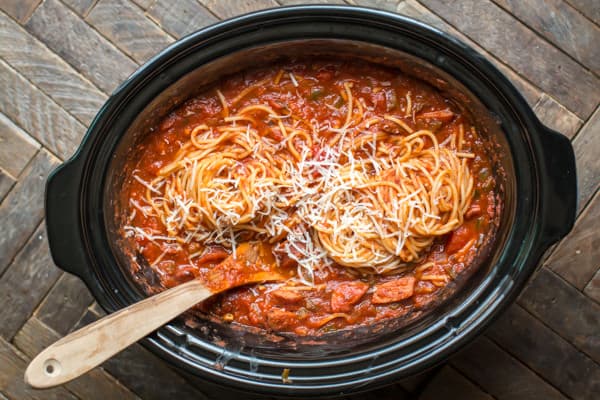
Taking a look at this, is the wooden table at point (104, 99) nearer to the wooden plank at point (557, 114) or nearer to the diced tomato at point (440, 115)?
the wooden plank at point (557, 114)

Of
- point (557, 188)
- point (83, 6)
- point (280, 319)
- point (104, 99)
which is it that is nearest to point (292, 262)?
point (280, 319)

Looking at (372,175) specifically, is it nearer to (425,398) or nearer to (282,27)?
(282,27)

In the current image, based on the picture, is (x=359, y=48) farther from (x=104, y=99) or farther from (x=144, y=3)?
(x=104, y=99)

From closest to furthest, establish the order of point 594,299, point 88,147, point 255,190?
1. point 88,147
2. point 255,190
3. point 594,299

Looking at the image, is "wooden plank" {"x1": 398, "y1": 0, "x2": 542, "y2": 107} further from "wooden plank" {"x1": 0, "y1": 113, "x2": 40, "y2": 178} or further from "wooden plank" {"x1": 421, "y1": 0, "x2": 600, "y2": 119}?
"wooden plank" {"x1": 0, "y1": 113, "x2": 40, "y2": 178}

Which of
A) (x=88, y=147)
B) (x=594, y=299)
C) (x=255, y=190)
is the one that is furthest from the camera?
(x=594, y=299)

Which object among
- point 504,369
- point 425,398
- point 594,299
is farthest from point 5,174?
point 594,299

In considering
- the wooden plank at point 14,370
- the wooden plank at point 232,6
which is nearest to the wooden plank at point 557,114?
the wooden plank at point 232,6
